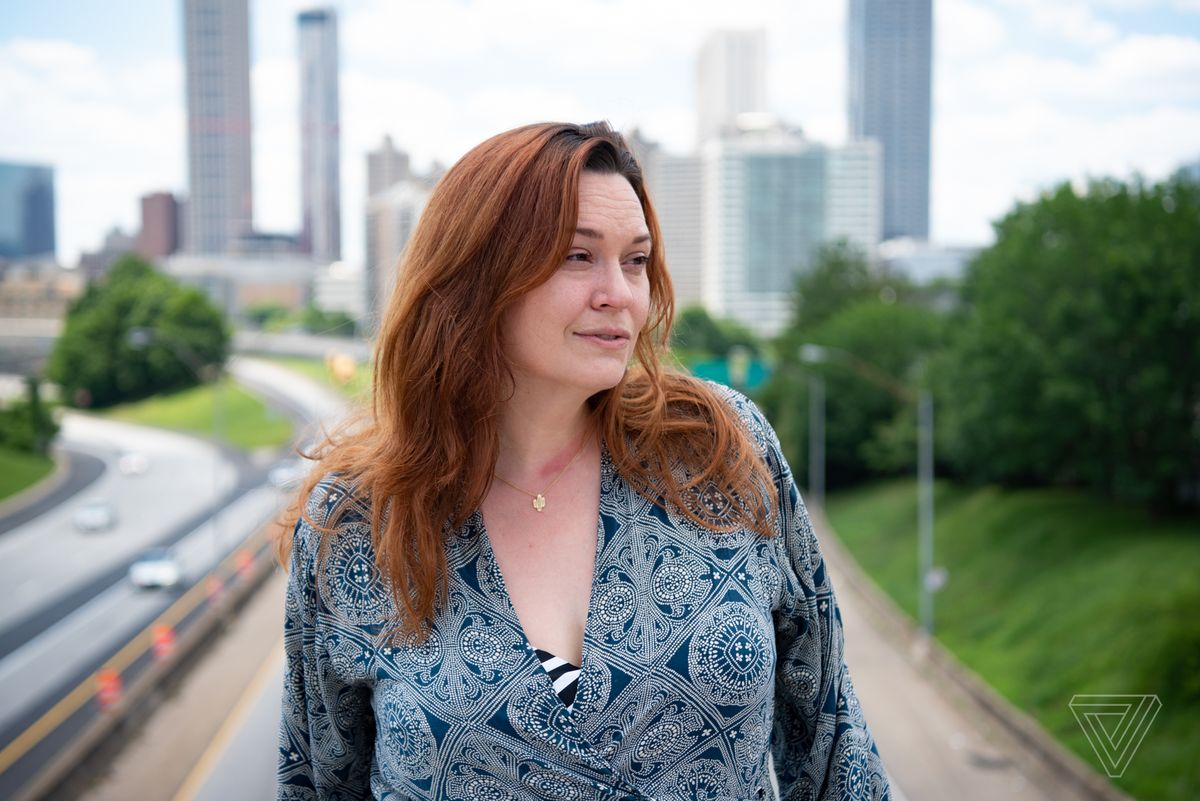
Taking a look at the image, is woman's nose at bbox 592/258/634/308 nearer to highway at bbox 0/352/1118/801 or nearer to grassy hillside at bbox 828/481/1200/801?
grassy hillside at bbox 828/481/1200/801

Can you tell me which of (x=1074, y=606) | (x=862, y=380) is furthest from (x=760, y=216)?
(x=1074, y=606)

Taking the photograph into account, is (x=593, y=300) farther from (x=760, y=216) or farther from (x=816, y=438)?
(x=760, y=216)

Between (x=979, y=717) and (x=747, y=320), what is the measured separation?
178ft

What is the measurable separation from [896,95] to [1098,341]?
111 m

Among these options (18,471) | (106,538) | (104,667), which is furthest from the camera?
(104,667)

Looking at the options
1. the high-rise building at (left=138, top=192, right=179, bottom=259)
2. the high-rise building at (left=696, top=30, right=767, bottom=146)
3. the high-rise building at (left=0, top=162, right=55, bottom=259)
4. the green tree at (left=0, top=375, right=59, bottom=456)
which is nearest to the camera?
the high-rise building at (left=0, top=162, right=55, bottom=259)

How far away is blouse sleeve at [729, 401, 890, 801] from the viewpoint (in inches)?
53.2

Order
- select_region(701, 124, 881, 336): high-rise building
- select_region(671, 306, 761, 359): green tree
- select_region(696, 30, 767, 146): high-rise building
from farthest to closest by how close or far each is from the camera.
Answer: select_region(696, 30, 767, 146): high-rise building, select_region(701, 124, 881, 336): high-rise building, select_region(671, 306, 761, 359): green tree

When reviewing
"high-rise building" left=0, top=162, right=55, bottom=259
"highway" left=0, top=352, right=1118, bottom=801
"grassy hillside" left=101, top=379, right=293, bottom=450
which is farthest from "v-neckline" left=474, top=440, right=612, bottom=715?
"grassy hillside" left=101, top=379, right=293, bottom=450

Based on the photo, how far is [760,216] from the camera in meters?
70.4

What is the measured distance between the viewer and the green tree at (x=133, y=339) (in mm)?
14922

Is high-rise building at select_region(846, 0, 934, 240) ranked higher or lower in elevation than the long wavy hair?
higher

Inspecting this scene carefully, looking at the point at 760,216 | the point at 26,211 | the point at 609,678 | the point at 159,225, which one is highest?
the point at 760,216

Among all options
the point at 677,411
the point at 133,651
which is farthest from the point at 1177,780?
the point at 133,651
